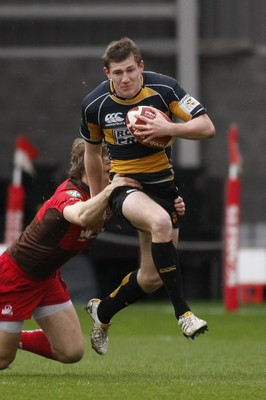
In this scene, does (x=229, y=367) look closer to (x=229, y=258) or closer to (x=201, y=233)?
(x=229, y=258)

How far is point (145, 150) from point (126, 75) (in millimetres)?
516

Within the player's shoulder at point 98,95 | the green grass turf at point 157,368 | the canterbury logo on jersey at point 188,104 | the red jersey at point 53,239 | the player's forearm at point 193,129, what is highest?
the player's shoulder at point 98,95

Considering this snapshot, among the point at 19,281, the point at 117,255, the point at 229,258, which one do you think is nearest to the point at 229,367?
the point at 19,281

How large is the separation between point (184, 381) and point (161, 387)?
18.9 inches

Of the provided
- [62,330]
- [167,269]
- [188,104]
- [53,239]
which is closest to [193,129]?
[188,104]

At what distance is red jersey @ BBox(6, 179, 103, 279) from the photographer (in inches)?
321

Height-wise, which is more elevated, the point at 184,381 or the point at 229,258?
the point at 184,381

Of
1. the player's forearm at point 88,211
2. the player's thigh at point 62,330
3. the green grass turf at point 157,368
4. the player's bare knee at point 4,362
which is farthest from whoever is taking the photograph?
the player's thigh at point 62,330

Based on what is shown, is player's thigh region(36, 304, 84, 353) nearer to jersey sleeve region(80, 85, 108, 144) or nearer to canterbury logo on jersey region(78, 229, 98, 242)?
canterbury logo on jersey region(78, 229, 98, 242)

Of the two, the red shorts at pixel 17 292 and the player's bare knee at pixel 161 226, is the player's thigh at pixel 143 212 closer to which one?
the player's bare knee at pixel 161 226

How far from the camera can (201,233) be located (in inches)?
706

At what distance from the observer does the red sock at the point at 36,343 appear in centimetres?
863

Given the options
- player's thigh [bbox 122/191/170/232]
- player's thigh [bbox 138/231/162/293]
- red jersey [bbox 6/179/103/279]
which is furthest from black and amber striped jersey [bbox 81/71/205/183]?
player's thigh [bbox 138/231/162/293]

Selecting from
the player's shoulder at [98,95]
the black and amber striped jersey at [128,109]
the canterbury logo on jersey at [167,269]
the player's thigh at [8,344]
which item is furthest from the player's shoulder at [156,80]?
the player's thigh at [8,344]
